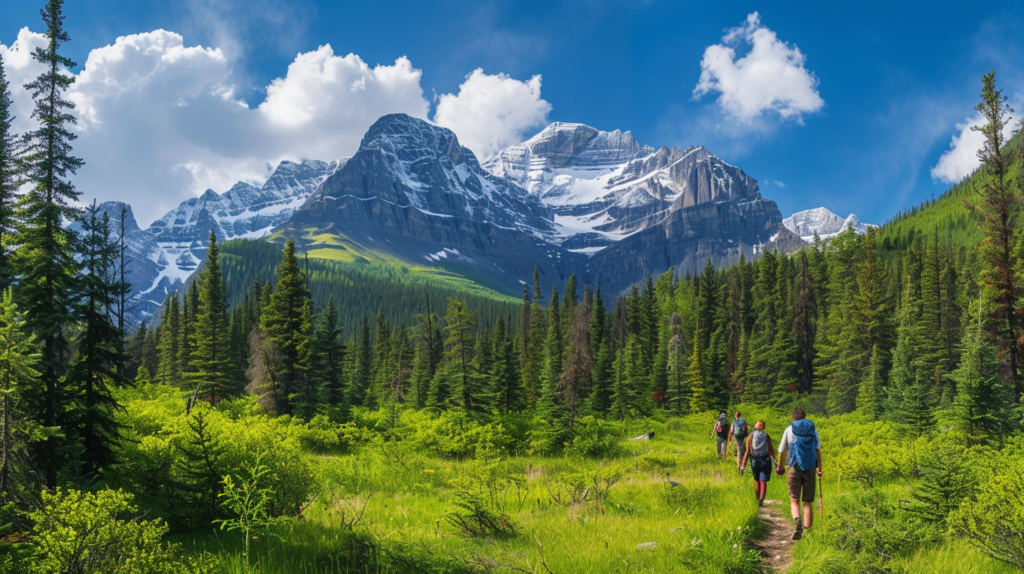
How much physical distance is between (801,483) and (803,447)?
0.65 metres

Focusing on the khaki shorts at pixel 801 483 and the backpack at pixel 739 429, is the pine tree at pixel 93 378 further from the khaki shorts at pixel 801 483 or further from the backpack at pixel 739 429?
the backpack at pixel 739 429

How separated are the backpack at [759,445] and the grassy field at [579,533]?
1025mm

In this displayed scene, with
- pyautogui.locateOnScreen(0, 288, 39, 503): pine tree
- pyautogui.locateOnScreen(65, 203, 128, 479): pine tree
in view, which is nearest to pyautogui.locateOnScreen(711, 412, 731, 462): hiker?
pyautogui.locateOnScreen(65, 203, 128, 479): pine tree

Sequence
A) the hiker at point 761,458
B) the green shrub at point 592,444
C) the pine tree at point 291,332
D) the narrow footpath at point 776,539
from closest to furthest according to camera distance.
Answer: the narrow footpath at point 776,539, the hiker at point 761,458, the green shrub at point 592,444, the pine tree at point 291,332

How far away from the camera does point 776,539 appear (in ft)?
27.8

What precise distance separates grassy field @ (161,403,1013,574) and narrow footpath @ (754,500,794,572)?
0.50ft

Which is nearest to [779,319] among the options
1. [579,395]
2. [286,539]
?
[579,395]

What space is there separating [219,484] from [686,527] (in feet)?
23.9

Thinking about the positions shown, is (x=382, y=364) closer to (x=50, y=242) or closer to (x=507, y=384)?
(x=507, y=384)

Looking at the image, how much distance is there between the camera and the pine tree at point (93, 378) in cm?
1071

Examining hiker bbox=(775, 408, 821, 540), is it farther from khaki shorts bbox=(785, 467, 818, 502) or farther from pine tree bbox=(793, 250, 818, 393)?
pine tree bbox=(793, 250, 818, 393)

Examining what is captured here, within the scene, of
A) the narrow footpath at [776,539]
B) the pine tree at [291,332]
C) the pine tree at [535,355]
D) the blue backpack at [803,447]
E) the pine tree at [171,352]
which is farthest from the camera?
the pine tree at [535,355]

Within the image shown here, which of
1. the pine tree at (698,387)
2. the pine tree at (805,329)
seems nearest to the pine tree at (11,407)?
the pine tree at (698,387)

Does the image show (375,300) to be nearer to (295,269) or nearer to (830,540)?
(295,269)
